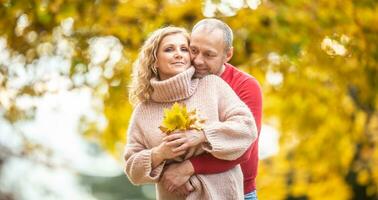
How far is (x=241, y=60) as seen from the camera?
9133 mm

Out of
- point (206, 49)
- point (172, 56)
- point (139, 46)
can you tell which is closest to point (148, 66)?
point (172, 56)

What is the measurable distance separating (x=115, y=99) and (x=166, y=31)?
5266 millimetres

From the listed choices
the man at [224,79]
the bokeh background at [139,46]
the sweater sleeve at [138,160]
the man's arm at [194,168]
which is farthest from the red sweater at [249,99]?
the bokeh background at [139,46]

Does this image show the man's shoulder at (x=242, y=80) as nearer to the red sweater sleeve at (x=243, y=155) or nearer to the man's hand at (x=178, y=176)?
the red sweater sleeve at (x=243, y=155)

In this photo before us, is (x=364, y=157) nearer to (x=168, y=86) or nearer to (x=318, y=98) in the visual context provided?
(x=318, y=98)

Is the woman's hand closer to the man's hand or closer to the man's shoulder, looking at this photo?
the man's hand

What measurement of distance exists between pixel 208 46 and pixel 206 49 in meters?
0.02

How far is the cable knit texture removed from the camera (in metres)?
3.75

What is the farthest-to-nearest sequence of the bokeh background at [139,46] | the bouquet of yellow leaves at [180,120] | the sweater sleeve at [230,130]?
the bokeh background at [139,46], the sweater sleeve at [230,130], the bouquet of yellow leaves at [180,120]

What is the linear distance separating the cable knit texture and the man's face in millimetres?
54

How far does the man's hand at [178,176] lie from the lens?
12.4 ft

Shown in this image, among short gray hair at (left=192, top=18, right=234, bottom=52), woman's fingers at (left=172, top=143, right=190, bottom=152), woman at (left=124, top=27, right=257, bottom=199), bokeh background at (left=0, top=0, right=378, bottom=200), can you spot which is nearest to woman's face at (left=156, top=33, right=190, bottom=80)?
woman at (left=124, top=27, right=257, bottom=199)

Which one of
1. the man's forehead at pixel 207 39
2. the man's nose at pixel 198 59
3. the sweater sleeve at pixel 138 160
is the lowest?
the sweater sleeve at pixel 138 160

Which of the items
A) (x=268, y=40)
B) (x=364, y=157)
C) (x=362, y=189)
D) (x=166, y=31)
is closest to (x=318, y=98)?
(x=268, y=40)
